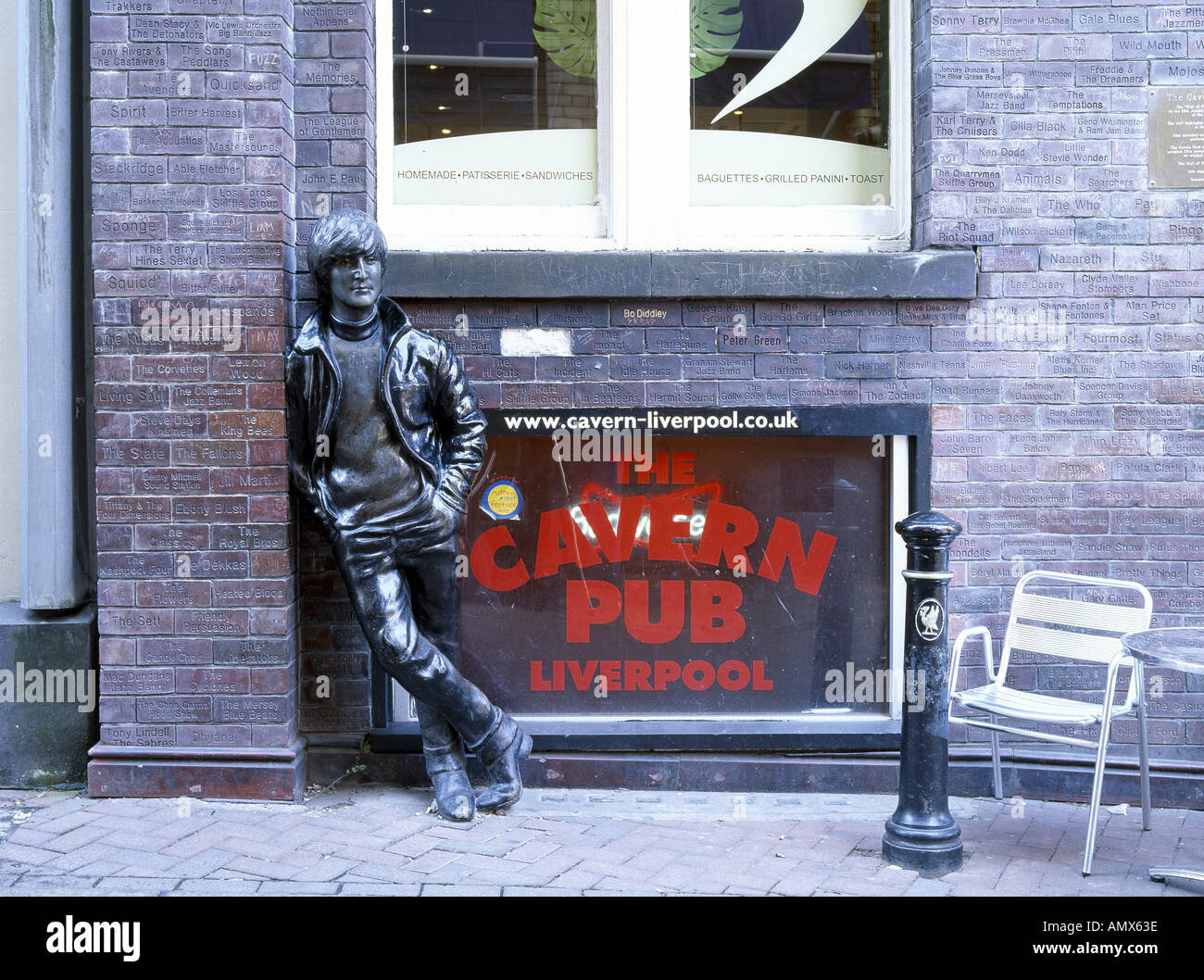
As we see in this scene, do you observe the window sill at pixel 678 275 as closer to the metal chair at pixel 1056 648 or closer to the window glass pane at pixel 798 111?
the window glass pane at pixel 798 111

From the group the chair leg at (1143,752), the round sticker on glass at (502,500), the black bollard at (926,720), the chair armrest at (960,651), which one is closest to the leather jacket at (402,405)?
the round sticker on glass at (502,500)

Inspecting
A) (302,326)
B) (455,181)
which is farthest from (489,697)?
(455,181)

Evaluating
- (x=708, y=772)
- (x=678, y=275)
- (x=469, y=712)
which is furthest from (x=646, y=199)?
(x=708, y=772)

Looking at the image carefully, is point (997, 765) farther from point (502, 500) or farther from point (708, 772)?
point (502, 500)

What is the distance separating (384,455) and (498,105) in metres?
1.82

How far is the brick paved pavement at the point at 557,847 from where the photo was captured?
413 cm

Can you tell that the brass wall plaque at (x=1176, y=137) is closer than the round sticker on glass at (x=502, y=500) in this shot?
Yes

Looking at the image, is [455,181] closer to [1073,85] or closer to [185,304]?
[185,304]

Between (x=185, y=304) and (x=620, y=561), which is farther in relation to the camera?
(x=620, y=561)

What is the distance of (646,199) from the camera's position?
5.43 meters

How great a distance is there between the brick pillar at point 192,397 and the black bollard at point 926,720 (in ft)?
7.97

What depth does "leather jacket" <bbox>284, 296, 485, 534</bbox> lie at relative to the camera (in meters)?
4.70

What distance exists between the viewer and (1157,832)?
15.6 ft
